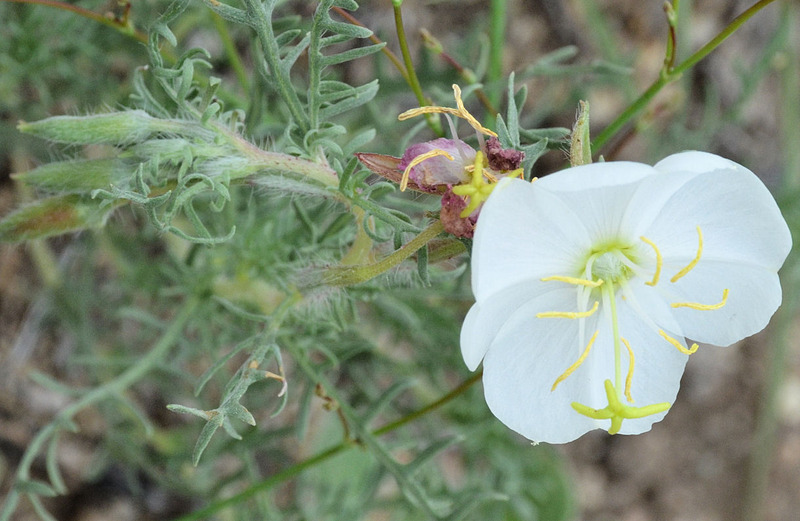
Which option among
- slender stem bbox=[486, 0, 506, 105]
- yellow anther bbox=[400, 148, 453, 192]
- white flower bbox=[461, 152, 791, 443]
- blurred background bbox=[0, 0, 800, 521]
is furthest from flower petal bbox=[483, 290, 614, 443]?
slender stem bbox=[486, 0, 506, 105]

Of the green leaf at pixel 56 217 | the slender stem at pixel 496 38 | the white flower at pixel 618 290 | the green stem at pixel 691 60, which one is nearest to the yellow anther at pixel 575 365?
the white flower at pixel 618 290

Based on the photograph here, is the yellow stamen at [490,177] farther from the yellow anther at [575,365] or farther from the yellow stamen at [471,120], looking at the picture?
the yellow anther at [575,365]

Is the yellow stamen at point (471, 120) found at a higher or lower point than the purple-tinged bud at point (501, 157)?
higher

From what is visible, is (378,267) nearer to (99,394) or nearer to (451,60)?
(451,60)

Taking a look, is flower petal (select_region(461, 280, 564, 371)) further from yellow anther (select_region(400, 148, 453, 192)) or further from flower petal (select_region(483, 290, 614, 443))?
yellow anther (select_region(400, 148, 453, 192))

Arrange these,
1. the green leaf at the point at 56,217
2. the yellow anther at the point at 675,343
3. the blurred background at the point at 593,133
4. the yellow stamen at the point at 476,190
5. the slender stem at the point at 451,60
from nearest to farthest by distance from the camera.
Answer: the yellow stamen at the point at 476,190, the yellow anther at the point at 675,343, the green leaf at the point at 56,217, the slender stem at the point at 451,60, the blurred background at the point at 593,133

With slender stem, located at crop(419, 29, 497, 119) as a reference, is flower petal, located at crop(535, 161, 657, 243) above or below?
above

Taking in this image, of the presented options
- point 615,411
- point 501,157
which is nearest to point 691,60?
point 501,157

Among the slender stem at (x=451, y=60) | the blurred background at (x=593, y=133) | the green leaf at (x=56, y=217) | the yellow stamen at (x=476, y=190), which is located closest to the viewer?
the yellow stamen at (x=476, y=190)
